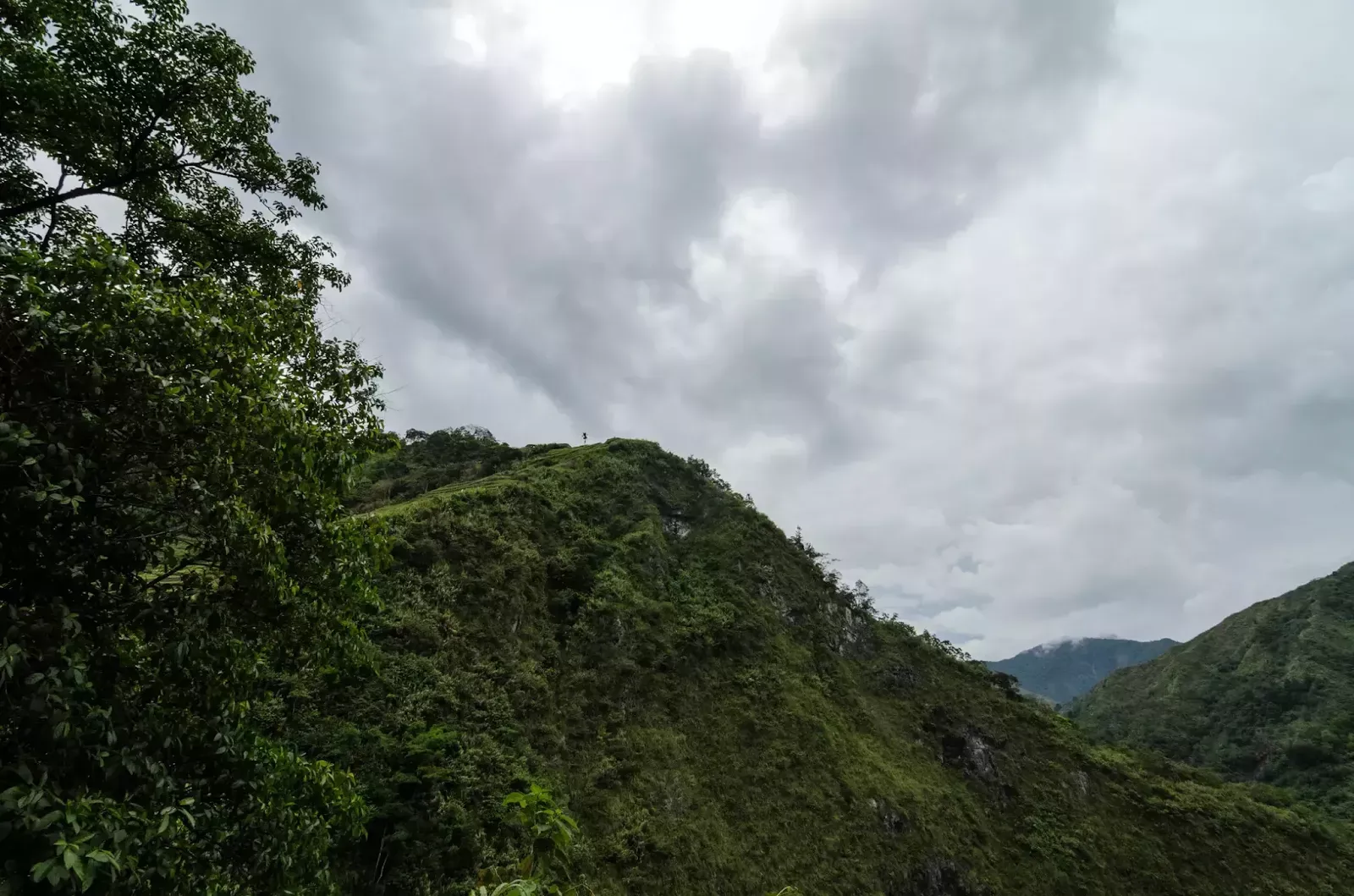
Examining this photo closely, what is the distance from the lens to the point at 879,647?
103 feet

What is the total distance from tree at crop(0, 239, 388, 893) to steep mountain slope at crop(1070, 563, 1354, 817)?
5235 cm

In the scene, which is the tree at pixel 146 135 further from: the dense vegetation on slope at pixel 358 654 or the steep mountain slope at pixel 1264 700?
the steep mountain slope at pixel 1264 700

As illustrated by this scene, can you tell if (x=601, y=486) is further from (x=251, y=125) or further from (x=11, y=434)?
(x=11, y=434)

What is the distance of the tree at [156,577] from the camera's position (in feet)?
10.5

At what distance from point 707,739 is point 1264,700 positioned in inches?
2161

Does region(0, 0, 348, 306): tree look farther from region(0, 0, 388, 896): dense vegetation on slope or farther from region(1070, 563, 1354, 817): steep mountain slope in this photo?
region(1070, 563, 1354, 817): steep mountain slope

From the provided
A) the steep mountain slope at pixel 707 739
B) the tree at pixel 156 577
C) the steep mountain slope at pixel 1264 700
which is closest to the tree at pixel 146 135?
the tree at pixel 156 577

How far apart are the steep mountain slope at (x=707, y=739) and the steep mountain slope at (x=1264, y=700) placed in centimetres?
1810

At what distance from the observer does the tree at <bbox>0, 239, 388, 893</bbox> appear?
10.5 feet

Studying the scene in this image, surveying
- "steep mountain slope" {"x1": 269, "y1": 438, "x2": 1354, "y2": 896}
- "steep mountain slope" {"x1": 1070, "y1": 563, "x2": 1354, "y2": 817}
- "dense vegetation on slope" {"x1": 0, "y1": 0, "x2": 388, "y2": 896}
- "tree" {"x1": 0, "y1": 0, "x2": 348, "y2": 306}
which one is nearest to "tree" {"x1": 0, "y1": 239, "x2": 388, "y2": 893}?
"dense vegetation on slope" {"x1": 0, "y1": 0, "x2": 388, "y2": 896}

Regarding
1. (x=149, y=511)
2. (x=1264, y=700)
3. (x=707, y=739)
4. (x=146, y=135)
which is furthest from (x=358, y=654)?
(x=1264, y=700)

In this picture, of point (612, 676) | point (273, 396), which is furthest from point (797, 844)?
point (273, 396)

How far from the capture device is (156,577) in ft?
15.0

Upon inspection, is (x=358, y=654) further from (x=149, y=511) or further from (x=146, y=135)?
(x=146, y=135)
